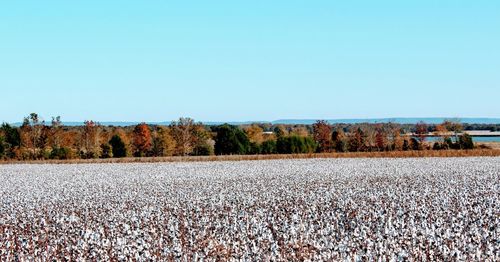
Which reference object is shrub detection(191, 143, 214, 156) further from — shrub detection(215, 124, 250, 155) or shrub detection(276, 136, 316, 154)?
shrub detection(276, 136, 316, 154)

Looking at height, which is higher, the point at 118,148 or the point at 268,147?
the point at 118,148

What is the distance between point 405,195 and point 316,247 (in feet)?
31.1

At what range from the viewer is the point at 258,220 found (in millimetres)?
14352

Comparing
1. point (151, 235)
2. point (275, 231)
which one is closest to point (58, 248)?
point (151, 235)

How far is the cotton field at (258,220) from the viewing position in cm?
1038

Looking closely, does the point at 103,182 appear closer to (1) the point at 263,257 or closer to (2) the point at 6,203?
(2) the point at 6,203

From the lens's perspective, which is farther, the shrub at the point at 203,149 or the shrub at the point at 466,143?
the shrub at the point at 203,149

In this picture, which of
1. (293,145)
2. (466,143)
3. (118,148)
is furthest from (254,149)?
(466,143)

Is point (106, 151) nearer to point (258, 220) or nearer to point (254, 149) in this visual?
point (254, 149)

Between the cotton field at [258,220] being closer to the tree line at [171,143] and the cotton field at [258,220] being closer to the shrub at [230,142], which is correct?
the tree line at [171,143]

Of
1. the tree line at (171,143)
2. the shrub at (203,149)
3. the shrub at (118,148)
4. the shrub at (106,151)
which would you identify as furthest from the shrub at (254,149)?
the shrub at (106,151)

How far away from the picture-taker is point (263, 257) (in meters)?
9.58

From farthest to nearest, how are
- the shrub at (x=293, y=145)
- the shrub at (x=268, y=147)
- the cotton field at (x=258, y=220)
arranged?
the shrub at (x=268, y=147) → the shrub at (x=293, y=145) → the cotton field at (x=258, y=220)

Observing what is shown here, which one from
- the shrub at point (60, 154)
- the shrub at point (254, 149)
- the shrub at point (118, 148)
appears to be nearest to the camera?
the shrub at point (60, 154)
